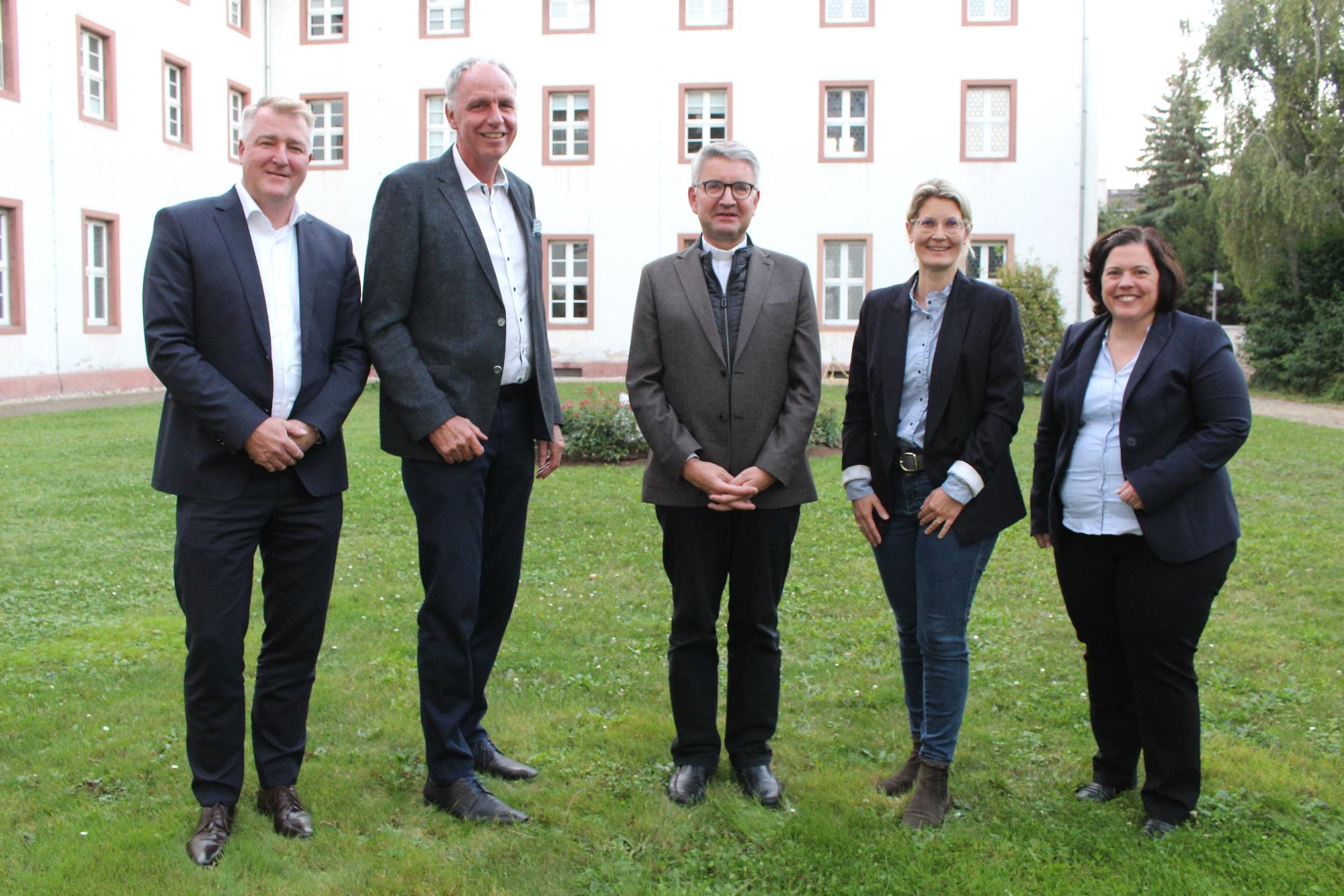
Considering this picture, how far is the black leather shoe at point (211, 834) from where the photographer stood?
11.1ft

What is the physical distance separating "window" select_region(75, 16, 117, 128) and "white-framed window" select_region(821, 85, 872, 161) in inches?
597

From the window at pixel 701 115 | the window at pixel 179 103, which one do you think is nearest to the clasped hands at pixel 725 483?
the window at pixel 179 103

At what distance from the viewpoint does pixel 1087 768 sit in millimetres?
4254

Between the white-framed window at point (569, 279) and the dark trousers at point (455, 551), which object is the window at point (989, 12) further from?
the dark trousers at point (455, 551)

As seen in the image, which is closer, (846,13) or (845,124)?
(846,13)

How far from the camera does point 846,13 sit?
26922 mm

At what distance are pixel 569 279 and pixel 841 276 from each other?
661 centimetres

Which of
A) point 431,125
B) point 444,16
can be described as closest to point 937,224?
point 431,125

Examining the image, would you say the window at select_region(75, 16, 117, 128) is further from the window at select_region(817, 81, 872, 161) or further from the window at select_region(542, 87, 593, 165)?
the window at select_region(817, 81, 872, 161)

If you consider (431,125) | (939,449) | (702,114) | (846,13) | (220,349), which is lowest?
(939,449)

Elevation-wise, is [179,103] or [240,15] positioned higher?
[240,15]

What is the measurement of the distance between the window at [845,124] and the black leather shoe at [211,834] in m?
25.3

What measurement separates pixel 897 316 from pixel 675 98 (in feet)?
81.6

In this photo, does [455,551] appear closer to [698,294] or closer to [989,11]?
[698,294]
